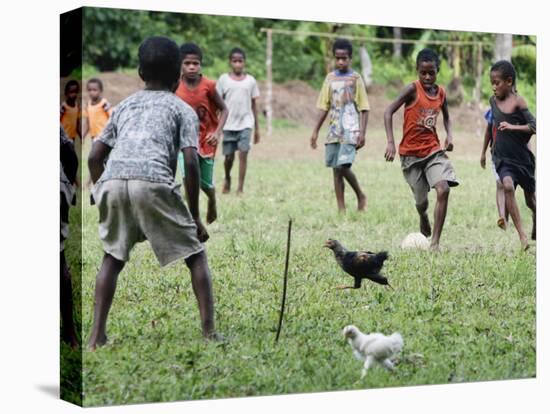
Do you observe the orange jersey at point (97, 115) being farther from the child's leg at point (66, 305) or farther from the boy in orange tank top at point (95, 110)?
the child's leg at point (66, 305)

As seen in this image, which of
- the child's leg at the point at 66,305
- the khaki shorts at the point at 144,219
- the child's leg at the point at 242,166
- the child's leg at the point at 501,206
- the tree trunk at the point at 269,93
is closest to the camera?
the khaki shorts at the point at 144,219

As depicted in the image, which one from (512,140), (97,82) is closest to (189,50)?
(97,82)

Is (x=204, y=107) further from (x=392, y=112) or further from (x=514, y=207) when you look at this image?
(x=514, y=207)

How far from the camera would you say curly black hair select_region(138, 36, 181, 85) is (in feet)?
25.1

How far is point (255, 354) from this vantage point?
7969 millimetres

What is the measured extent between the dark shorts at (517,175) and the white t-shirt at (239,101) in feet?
5.98

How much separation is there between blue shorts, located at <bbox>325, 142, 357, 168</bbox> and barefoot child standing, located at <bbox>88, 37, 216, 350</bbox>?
6.30 feet

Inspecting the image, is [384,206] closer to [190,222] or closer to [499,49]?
[499,49]

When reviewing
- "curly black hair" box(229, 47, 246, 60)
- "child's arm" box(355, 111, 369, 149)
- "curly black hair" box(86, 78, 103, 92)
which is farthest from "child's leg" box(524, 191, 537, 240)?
"curly black hair" box(86, 78, 103, 92)

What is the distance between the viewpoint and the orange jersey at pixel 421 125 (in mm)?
9234

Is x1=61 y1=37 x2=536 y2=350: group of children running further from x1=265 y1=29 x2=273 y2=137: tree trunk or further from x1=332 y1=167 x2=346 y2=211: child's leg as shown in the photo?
x1=265 y1=29 x2=273 y2=137: tree trunk

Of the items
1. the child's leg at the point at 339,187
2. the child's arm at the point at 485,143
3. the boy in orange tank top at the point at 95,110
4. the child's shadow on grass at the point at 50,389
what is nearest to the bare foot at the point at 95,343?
the child's shadow on grass at the point at 50,389

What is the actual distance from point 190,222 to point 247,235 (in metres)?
1.47

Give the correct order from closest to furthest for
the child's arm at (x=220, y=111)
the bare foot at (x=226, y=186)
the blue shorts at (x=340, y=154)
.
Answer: the child's arm at (x=220, y=111) < the bare foot at (x=226, y=186) < the blue shorts at (x=340, y=154)
